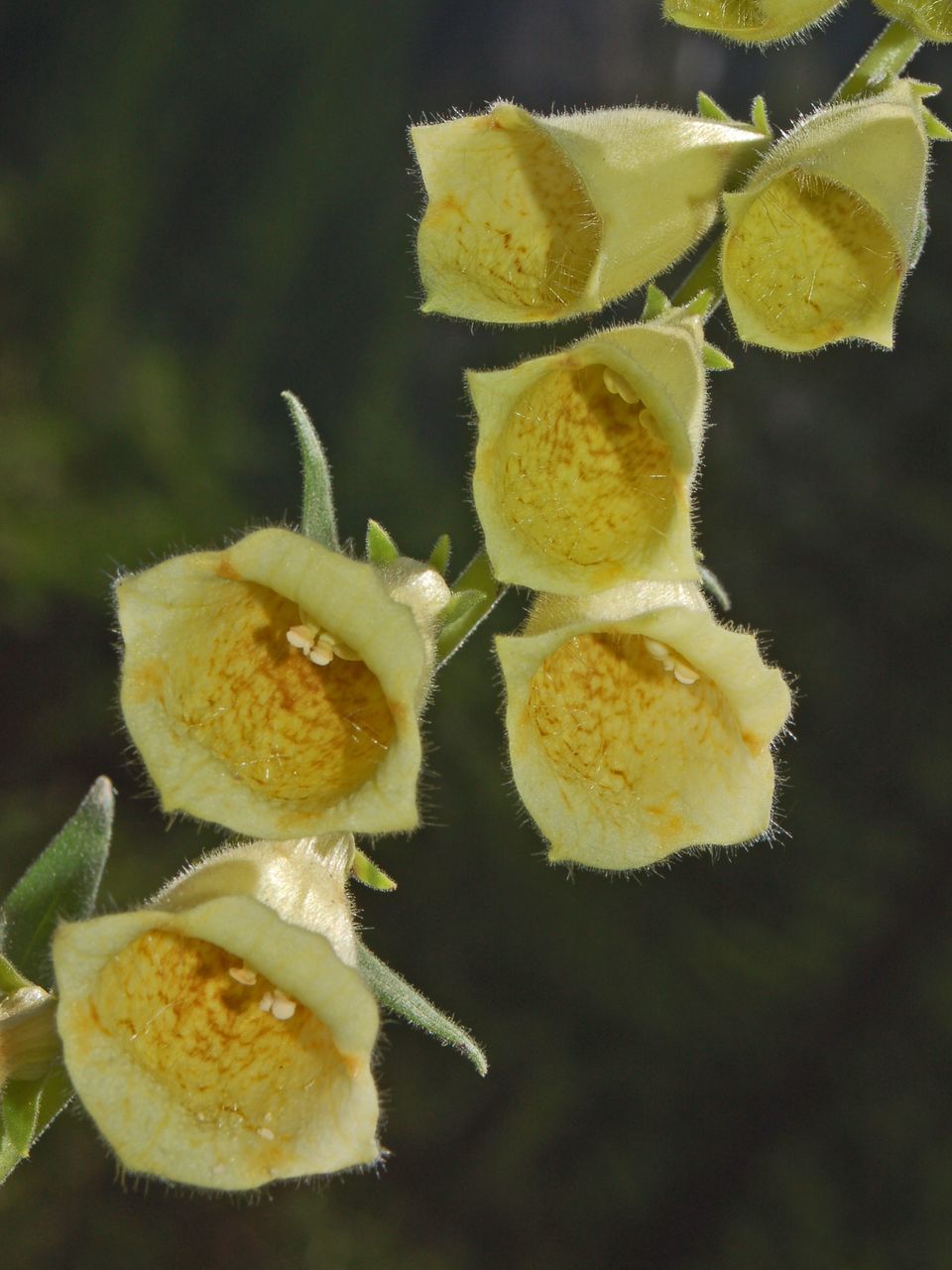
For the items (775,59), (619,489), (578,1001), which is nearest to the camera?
(619,489)

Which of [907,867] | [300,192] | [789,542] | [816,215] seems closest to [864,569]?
[789,542]

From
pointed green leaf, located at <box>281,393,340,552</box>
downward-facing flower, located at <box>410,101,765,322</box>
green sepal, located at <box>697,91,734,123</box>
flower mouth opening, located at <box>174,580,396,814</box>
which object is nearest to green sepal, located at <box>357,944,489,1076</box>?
flower mouth opening, located at <box>174,580,396,814</box>

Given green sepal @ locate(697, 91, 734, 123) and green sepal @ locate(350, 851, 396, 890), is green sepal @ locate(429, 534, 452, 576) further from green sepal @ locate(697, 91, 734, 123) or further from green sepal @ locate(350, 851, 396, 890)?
green sepal @ locate(697, 91, 734, 123)

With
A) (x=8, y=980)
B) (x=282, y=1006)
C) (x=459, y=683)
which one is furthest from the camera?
(x=459, y=683)

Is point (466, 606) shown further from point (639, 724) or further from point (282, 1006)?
point (282, 1006)

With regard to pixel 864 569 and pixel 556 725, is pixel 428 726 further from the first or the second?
pixel 556 725

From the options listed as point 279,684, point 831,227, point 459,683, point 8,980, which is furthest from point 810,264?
point 459,683
